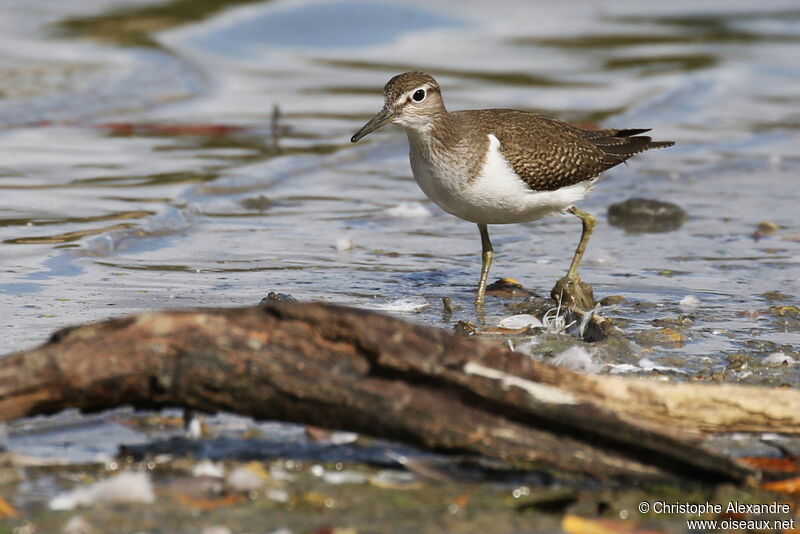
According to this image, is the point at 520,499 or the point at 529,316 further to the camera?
the point at 529,316

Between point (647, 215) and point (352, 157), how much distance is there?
135 inches

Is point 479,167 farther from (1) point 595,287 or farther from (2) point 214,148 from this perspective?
(2) point 214,148

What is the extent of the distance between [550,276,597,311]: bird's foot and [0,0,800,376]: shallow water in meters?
0.19

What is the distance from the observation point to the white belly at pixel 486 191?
640 centimetres

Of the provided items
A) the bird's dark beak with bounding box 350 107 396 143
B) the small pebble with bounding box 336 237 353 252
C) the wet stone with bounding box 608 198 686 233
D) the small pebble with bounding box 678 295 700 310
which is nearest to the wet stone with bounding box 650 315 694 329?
the small pebble with bounding box 678 295 700 310

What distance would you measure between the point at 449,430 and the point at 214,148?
25.9ft

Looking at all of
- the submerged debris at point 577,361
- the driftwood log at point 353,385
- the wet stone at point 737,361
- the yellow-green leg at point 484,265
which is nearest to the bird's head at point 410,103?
the yellow-green leg at point 484,265

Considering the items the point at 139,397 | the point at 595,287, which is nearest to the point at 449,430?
the point at 139,397

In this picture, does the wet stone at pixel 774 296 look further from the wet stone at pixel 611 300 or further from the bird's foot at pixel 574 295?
the bird's foot at pixel 574 295

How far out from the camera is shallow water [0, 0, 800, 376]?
668cm

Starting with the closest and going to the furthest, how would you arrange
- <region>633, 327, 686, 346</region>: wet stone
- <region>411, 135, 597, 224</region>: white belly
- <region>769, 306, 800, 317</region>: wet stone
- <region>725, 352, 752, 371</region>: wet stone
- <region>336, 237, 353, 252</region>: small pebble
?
<region>725, 352, 752, 371</region>: wet stone < <region>633, 327, 686, 346</region>: wet stone < <region>769, 306, 800, 317</region>: wet stone < <region>411, 135, 597, 224</region>: white belly < <region>336, 237, 353, 252</region>: small pebble

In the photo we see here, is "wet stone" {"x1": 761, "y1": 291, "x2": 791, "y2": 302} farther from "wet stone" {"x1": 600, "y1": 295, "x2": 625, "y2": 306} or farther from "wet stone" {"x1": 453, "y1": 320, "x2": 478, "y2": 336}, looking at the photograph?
"wet stone" {"x1": 453, "y1": 320, "x2": 478, "y2": 336}

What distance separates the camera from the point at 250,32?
17.2 metres

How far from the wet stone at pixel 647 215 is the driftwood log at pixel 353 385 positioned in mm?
5173
